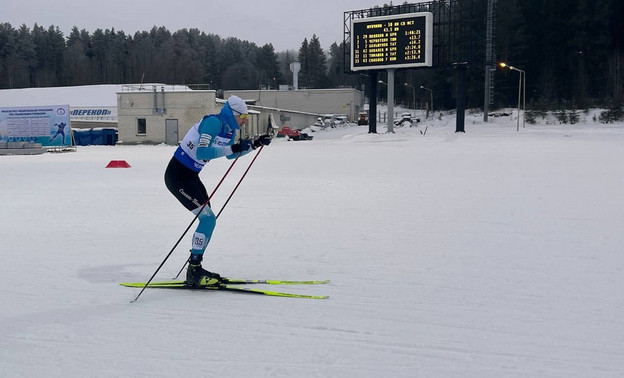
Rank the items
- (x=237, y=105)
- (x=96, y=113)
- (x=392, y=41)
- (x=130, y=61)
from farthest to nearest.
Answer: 1. (x=130, y=61)
2. (x=96, y=113)
3. (x=392, y=41)
4. (x=237, y=105)

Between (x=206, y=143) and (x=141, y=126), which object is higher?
(x=141, y=126)

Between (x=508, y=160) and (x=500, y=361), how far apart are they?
1846 cm

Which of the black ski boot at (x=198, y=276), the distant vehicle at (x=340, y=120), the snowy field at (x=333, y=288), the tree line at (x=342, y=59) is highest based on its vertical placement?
the tree line at (x=342, y=59)

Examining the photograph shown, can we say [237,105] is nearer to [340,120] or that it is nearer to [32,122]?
[32,122]

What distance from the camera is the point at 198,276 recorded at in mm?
5203

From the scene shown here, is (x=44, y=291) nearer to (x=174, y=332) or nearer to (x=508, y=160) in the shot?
(x=174, y=332)

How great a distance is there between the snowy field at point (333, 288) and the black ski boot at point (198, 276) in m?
0.11

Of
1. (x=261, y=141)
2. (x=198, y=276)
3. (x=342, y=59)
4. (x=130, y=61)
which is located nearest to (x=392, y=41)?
(x=261, y=141)

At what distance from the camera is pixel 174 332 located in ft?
13.5

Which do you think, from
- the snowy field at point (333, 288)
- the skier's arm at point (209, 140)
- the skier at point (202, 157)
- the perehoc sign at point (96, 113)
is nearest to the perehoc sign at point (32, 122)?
the snowy field at point (333, 288)

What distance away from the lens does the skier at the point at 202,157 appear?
16.5 feet

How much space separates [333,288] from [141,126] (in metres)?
41.6

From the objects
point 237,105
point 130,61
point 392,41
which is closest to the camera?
point 237,105

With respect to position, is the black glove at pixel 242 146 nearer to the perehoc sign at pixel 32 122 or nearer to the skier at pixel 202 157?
the skier at pixel 202 157
